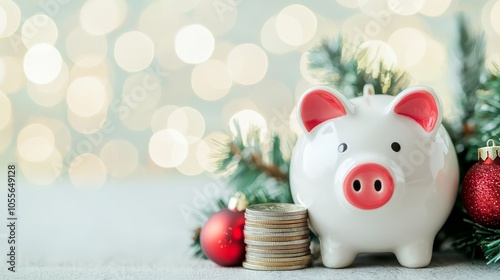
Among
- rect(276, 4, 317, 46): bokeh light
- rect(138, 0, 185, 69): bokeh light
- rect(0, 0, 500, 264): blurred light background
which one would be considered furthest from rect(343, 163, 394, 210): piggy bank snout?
rect(138, 0, 185, 69): bokeh light

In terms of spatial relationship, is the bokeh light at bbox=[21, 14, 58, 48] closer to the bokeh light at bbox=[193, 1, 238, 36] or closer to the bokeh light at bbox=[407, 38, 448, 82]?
the bokeh light at bbox=[193, 1, 238, 36]

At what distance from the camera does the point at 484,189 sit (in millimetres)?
850

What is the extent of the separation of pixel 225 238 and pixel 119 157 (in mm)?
745

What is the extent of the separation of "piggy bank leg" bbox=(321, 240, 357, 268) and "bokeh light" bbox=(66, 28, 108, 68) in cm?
85

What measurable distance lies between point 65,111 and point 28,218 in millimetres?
276

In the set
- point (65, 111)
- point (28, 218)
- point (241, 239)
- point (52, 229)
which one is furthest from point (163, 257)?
point (65, 111)

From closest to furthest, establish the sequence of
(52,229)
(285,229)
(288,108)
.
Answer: (285,229) → (52,229) → (288,108)

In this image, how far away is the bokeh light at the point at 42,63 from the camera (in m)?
1.41

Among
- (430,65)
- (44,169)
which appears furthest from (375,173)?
(44,169)

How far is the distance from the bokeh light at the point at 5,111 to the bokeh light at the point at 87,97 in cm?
14

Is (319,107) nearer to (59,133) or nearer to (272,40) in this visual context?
(272,40)

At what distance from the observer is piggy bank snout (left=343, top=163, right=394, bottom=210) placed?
0.80 metres

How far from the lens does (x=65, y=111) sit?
1.50m

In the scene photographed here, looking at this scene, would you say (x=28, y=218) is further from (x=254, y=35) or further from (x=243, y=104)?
(x=254, y=35)
